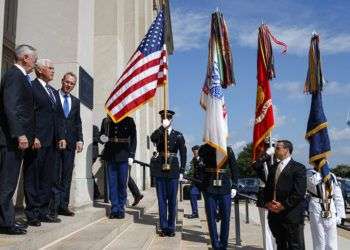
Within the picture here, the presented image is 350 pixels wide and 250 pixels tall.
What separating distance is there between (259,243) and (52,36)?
5.52 m

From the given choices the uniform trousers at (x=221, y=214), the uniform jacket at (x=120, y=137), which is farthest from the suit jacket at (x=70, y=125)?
the uniform trousers at (x=221, y=214)

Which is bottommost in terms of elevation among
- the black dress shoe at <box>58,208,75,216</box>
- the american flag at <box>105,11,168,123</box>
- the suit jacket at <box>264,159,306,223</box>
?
the black dress shoe at <box>58,208,75,216</box>

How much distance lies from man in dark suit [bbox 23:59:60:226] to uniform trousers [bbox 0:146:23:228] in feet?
1.60

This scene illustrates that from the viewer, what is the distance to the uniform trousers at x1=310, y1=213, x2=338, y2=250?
7.12m

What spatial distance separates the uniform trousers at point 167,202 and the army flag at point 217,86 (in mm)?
835

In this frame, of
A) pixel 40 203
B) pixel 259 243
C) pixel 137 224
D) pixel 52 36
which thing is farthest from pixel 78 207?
pixel 259 243

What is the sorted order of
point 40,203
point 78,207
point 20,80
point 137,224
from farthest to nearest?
point 137,224 < point 78,207 < point 40,203 < point 20,80

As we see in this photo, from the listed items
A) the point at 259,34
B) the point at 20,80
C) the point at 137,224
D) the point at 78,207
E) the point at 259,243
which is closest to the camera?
the point at 20,80

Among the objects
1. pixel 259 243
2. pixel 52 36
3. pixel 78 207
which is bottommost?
pixel 259 243

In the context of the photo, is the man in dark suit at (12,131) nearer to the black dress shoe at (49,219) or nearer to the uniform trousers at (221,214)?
the black dress shoe at (49,219)

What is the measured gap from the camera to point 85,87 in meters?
8.00

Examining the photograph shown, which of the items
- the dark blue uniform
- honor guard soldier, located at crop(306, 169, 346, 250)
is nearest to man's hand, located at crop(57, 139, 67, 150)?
the dark blue uniform

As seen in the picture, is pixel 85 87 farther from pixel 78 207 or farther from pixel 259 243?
pixel 259 243

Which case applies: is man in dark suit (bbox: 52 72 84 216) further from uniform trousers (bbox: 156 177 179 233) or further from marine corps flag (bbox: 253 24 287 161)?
marine corps flag (bbox: 253 24 287 161)
